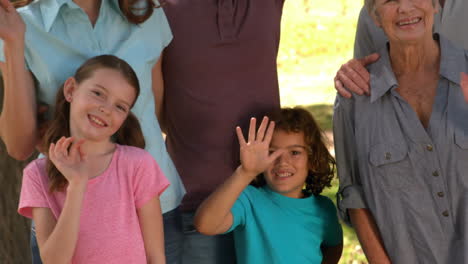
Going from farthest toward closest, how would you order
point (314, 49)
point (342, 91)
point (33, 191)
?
1. point (314, 49)
2. point (342, 91)
3. point (33, 191)

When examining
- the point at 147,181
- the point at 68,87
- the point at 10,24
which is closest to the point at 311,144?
the point at 147,181

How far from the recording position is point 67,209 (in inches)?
97.4

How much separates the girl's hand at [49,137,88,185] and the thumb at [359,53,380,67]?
1279 millimetres

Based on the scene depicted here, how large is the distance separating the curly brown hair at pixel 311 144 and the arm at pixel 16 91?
1.02 metres

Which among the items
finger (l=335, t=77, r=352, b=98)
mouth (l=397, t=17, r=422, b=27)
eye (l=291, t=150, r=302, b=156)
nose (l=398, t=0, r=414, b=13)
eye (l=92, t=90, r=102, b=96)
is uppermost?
nose (l=398, t=0, r=414, b=13)

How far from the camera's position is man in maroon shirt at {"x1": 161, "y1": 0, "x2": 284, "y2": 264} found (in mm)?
3078

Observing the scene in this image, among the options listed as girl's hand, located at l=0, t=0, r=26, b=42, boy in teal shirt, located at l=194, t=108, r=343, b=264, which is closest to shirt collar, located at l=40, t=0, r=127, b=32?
girl's hand, located at l=0, t=0, r=26, b=42

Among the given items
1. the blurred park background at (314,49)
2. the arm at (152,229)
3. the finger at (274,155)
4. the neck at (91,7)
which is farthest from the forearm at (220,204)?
the blurred park background at (314,49)

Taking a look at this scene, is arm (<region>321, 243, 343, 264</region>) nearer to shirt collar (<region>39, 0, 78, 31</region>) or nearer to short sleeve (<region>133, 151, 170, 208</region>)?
short sleeve (<region>133, 151, 170, 208</region>)

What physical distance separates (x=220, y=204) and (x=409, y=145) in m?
0.78

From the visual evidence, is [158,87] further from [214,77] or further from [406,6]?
[406,6]

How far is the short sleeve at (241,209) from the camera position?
304 cm

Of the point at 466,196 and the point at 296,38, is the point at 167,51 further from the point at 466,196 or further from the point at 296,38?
the point at 296,38

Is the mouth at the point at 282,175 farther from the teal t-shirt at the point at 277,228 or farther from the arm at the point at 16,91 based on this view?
the arm at the point at 16,91
